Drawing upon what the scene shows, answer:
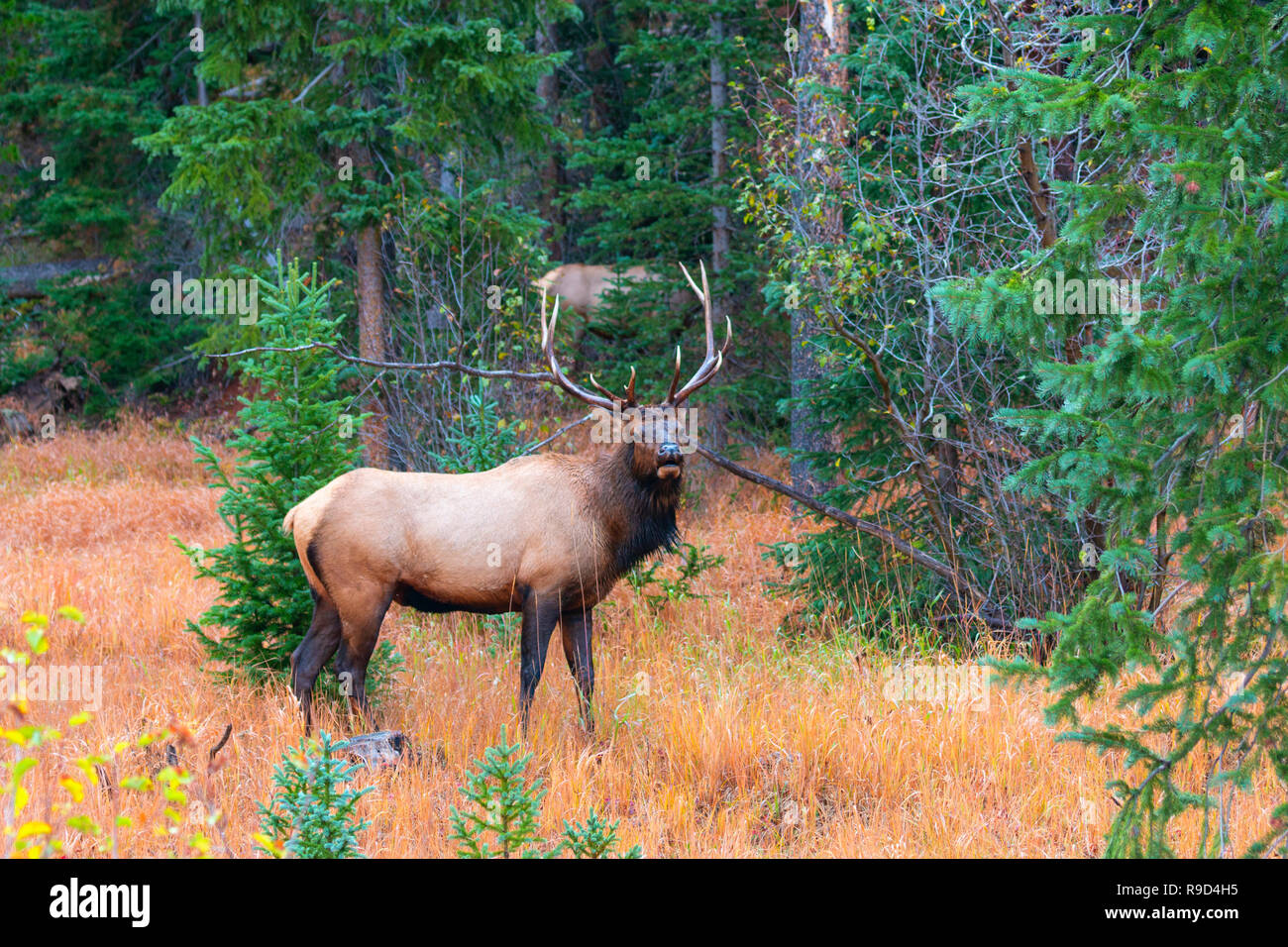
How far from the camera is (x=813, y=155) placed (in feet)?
29.0

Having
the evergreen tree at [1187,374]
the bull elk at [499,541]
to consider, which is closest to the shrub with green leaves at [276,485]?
the bull elk at [499,541]

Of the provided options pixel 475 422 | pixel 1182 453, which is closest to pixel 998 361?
pixel 475 422

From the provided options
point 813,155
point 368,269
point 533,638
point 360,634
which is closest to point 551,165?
point 368,269

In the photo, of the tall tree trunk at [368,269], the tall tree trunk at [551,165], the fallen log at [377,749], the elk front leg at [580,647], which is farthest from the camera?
the tall tree trunk at [551,165]

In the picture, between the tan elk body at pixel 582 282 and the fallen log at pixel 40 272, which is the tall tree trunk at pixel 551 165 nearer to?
the tan elk body at pixel 582 282

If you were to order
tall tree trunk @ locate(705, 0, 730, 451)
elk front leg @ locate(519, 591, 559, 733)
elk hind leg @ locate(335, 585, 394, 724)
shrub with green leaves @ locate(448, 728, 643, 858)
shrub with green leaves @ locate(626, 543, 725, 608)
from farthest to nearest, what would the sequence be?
tall tree trunk @ locate(705, 0, 730, 451) → shrub with green leaves @ locate(626, 543, 725, 608) → elk front leg @ locate(519, 591, 559, 733) → elk hind leg @ locate(335, 585, 394, 724) → shrub with green leaves @ locate(448, 728, 643, 858)

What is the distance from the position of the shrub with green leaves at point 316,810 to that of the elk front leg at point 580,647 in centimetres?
225

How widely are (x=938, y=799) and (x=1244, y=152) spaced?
3.20 metres

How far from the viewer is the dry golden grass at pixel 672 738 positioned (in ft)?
17.5

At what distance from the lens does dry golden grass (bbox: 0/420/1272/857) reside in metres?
5.33

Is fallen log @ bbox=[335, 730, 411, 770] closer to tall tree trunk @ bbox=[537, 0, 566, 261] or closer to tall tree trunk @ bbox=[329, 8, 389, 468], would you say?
tall tree trunk @ bbox=[329, 8, 389, 468]

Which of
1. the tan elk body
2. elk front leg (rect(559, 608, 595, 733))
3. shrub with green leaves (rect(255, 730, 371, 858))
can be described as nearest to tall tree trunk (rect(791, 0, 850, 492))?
elk front leg (rect(559, 608, 595, 733))

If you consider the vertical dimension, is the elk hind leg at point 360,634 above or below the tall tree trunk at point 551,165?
below

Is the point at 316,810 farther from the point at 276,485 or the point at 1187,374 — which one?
the point at 1187,374
